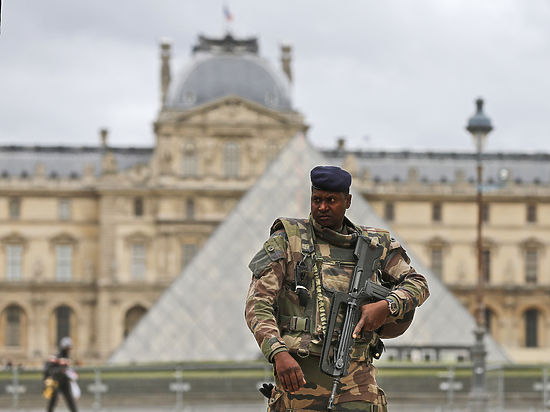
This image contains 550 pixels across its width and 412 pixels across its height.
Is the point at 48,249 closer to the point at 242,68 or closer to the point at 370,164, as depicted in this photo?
the point at 242,68

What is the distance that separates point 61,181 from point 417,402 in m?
42.8

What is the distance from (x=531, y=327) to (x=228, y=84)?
19.4m

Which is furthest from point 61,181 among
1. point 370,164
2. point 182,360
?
point 182,360

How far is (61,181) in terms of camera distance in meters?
64.0

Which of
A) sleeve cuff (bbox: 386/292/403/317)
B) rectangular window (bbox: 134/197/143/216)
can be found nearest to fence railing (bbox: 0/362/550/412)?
sleeve cuff (bbox: 386/292/403/317)

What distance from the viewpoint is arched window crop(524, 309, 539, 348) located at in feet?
212

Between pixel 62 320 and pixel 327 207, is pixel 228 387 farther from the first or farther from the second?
pixel 62 320

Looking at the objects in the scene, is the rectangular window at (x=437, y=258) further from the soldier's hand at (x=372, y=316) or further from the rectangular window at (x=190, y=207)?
→ the soldier's hand at (x=372, y=316)

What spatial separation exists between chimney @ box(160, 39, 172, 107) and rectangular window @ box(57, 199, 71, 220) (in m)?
6.95

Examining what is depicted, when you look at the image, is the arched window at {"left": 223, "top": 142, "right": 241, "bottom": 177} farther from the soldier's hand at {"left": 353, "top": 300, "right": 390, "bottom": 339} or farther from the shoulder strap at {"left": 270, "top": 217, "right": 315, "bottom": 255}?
the soldier's hand at {"left": 353, "top": 300, "right": 390, "bottom": 339}

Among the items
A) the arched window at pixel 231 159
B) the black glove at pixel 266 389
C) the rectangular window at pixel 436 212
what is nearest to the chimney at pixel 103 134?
the arched window at pixel 231 159

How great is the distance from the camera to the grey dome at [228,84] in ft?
207

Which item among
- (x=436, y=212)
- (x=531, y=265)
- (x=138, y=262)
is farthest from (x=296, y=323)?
(x=531, y=265)

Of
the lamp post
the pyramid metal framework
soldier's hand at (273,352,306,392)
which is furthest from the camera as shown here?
the pyramid metal framework
